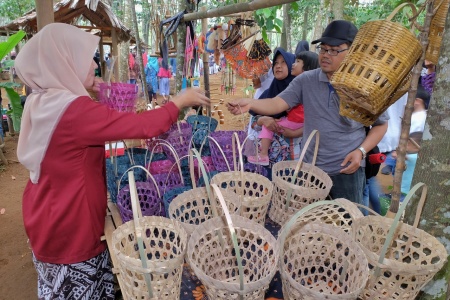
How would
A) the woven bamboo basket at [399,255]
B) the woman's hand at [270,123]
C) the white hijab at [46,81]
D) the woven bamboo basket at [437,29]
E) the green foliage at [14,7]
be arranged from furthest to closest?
the green foliage at [14,7] → the woman's hand at [270,123] → the white hijab at [46,81] → the woven bamboo basket at [437,29] → the woven bamboo basket at [399,255]

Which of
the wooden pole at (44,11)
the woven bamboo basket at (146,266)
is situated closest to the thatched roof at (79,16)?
the wooden pole at (44,11)

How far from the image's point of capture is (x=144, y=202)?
1.68 m

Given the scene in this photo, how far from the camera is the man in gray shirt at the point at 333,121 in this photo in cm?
175

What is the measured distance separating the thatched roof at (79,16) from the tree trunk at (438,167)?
5.17 m

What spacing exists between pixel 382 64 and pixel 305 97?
0.95 metres

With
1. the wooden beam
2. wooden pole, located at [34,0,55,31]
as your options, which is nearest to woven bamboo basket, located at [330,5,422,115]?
the wooden beam

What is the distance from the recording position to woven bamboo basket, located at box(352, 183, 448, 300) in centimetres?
83

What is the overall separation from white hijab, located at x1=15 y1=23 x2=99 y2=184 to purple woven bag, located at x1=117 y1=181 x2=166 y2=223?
1.32 ft

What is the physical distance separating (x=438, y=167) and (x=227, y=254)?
736mm

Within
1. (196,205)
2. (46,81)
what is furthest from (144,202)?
(46,81)

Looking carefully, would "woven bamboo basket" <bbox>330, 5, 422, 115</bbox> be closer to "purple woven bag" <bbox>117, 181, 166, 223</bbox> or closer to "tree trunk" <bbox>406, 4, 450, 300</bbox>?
"tree trunk" <bbox>406, 4, 450, 300</bbox>

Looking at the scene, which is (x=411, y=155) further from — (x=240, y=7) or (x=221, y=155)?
(x=240, y=7)

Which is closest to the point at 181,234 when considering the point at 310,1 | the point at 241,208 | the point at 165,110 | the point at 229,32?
the point at 241,208

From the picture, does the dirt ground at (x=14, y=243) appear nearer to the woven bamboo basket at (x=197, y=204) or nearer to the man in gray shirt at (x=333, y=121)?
the man in gray shirt at (x=333, y=121)
